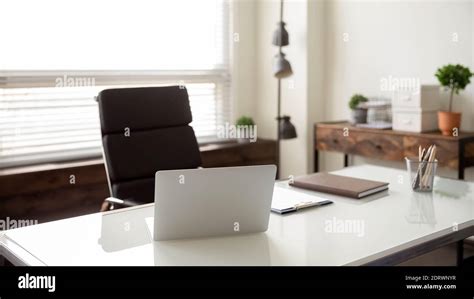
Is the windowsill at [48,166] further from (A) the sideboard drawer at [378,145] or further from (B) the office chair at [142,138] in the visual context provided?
(A) the sideboard drawer at [378,145]

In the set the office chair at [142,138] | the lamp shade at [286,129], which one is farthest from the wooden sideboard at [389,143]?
the office chair at [142,138]

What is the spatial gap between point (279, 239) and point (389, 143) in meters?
2.17

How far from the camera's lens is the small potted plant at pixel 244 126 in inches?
166

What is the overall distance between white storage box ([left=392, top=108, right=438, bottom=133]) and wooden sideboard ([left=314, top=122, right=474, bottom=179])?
75 mm

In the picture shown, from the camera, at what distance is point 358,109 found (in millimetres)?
3764

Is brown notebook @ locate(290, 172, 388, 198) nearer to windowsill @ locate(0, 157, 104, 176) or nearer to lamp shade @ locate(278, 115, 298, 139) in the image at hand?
windowsill @ locate(0, 157, 104, 176)

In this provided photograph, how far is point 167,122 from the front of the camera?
259cm

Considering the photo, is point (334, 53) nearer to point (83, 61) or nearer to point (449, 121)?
point (449, 121)

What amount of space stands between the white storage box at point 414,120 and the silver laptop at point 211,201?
2152 mm

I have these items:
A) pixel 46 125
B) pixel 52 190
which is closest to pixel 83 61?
pixel 46 125

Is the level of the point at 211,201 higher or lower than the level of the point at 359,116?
lower

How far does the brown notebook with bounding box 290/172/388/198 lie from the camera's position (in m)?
1.97
